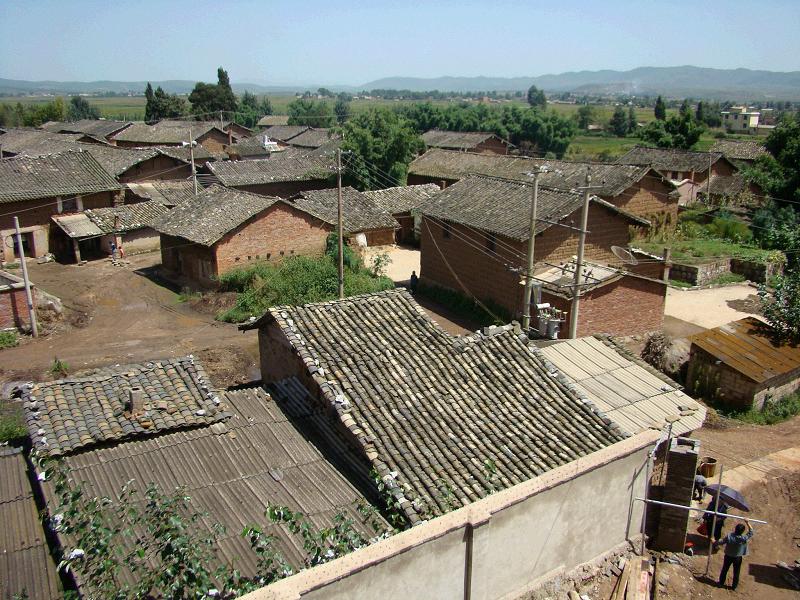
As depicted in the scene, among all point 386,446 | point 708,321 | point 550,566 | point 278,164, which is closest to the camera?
point 550,566

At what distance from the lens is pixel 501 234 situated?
20375 mm

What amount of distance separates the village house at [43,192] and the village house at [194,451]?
71.2ft

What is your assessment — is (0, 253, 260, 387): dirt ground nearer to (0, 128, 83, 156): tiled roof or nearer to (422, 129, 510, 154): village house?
(0, 128, 83, 156): tiled roof

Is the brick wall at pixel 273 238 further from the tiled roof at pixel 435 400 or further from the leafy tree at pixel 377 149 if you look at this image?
the tiled roof at pixel 435 400

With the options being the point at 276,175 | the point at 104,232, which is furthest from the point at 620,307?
the point at 276,175

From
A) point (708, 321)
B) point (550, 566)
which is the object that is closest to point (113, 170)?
point (708, 321)

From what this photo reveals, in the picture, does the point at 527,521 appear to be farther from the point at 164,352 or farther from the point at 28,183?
the point at 28,183

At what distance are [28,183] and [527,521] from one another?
2885 cm

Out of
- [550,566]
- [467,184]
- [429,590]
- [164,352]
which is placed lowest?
[164,352]

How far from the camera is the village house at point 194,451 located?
24.2 feet

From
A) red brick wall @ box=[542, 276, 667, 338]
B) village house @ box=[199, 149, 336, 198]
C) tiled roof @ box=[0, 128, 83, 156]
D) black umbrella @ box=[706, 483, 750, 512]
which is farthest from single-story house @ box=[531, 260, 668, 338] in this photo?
tiled roof @ box=[0, 128, 83, 156]

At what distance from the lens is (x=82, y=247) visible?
2917 centimetres

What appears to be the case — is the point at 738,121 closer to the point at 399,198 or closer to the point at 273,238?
the point at 399,198

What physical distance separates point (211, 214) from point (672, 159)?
30902 millimetres
